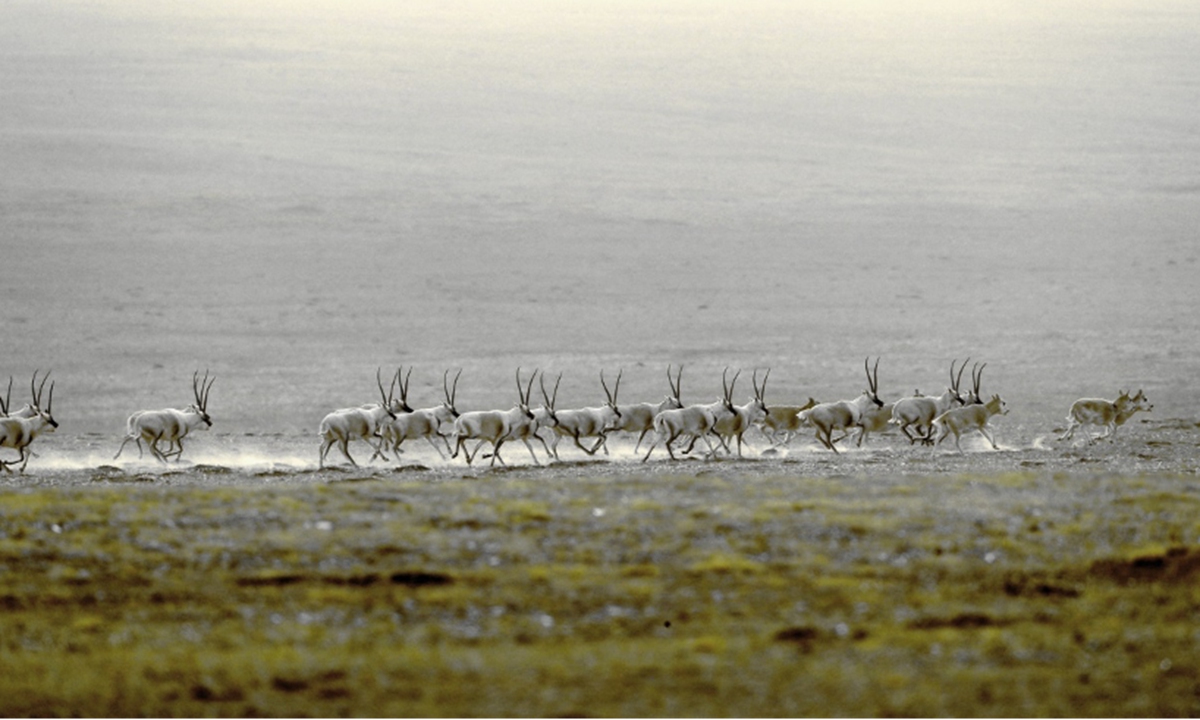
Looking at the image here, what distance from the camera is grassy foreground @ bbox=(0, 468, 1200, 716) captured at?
11086mm

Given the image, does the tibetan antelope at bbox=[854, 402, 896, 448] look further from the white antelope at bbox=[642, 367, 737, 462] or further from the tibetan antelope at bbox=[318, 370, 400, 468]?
the tibetan antelope at bbox=[318, 370, 400, 468]

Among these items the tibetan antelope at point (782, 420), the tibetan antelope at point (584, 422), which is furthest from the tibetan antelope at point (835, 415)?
the tibetan antelope at point (584, 422)

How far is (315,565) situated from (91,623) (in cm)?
212

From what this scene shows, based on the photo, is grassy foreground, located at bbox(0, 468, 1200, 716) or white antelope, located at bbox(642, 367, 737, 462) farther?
white antelope, located at bbox(642, 367, 737, 462)

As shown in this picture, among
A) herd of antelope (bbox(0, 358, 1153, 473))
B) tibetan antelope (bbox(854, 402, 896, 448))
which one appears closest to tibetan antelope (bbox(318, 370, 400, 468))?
herd of antelope (bbox(0, 358, 1153, 473))

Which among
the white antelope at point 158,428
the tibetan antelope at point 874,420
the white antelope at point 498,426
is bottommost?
the white antelope at point 158,428

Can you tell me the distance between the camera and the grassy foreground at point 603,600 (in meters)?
11.1

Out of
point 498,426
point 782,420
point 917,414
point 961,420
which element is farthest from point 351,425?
point 961,420

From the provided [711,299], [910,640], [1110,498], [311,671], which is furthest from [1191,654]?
[711,299]

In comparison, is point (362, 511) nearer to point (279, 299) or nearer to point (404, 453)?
point (404, 453)

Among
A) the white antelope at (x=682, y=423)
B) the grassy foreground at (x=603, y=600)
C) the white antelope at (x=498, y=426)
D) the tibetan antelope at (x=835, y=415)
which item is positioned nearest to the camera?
the grassy foreground at (x=603, y=600)

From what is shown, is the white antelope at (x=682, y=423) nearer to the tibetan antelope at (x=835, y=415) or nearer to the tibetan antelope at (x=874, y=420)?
the tibetan antelope at (x=835, y=415)

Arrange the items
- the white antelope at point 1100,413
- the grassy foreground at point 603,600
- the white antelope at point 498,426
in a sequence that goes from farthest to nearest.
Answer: the white antelope at point 1100,413 → the white antelope at point 498,426 → the grassy foreground at point 603,600

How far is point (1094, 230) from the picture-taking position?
58.2 m
